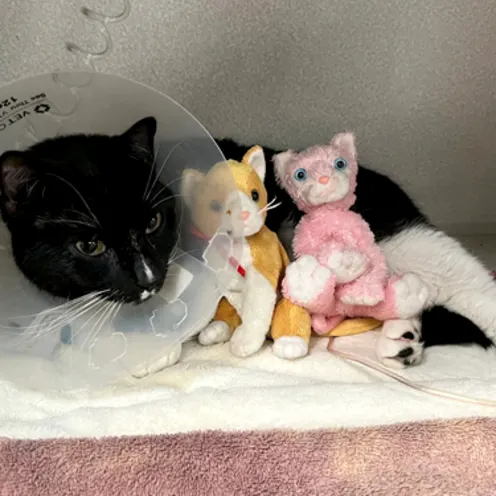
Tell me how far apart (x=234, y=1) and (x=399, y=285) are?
2.35 feet

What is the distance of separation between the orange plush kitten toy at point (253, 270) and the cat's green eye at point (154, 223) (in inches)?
2.9

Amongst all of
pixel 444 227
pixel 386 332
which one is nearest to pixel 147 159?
pixel 386 332

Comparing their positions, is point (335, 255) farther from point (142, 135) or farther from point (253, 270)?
point (142, 135)

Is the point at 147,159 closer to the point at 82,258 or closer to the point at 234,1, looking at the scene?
the point at 82,258

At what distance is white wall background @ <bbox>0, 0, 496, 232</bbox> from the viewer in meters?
1.45

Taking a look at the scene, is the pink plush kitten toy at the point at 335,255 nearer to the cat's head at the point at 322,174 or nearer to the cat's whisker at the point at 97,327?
the cat's head at the point at 322,174

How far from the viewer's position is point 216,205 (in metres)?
1.17

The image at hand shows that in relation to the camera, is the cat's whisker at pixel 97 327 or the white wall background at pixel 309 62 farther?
the white wall background at pixel 309 62

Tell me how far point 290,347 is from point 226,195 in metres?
0.30

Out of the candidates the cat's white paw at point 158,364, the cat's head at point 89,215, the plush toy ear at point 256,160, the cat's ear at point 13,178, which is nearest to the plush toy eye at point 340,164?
the plush toy ear at point 256,160

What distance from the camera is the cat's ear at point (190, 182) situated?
1181 mm

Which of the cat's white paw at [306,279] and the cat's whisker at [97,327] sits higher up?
the cat's white paw at [306,279]

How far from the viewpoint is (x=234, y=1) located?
4.73ft

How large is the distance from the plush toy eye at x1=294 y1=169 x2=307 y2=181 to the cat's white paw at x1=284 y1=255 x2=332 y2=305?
0.51 ft
